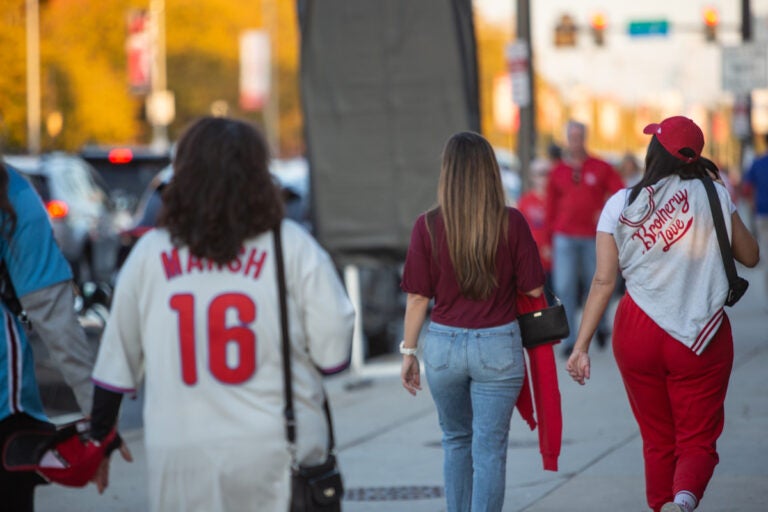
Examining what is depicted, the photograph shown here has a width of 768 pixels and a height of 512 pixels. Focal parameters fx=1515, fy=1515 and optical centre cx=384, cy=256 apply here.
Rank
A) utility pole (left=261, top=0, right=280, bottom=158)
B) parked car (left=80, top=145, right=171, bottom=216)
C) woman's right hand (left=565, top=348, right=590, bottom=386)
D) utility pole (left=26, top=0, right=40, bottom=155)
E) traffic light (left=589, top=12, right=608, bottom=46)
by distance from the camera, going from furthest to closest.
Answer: utility pole (left=261, top=0, right=280, bottom=158)
utility pole (left=26, top=0, right=40, bottom=155)
traffic light (left=589, top=12, right=608, bottom=46)
parked car (left=80, top=145, right=171, bottom=216)
woman's right hand (left=565, top=348, right=590, bottom=386)

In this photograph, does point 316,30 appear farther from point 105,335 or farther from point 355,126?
point 105,335

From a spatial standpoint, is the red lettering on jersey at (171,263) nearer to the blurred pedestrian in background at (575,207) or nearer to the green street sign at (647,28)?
the blurred pedestrian in background at (575,207)

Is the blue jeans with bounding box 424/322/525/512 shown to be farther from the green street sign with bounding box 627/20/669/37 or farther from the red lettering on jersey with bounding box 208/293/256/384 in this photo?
the green street sign with bounding box 627/20/669/37

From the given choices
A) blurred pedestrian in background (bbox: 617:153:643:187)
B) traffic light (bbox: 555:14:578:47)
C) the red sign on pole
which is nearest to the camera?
blurred pedestrian in background (bbox: 617:153:643:187)

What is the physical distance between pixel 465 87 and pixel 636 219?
19.6ft

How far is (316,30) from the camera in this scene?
39.4ft

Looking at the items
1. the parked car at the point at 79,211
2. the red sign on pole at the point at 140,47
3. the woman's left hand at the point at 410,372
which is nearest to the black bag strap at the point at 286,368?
the woman's left hand at the point at 410,372

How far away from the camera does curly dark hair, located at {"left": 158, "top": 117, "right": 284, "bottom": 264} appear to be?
4145mm

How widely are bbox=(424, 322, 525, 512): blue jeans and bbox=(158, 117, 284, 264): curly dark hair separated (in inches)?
68.8

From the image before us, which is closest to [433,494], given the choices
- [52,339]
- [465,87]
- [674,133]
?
[674,133]

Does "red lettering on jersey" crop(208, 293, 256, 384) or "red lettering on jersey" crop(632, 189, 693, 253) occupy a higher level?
"red lettering on jersey" crop(632, 189, 693, 253)

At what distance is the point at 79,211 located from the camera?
20.9 meters

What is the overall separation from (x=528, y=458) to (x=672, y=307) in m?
2.74

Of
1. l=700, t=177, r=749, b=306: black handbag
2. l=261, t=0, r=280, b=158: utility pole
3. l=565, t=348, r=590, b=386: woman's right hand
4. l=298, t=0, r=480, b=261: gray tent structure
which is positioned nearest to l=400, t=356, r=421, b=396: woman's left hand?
l=565, t=348, r=590, b=386: woman's right hand
